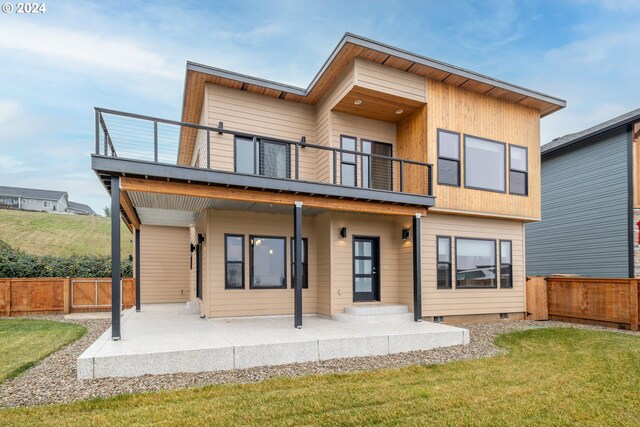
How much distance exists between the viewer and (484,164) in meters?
10.9

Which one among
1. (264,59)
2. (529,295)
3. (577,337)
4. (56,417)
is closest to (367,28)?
(264,59)

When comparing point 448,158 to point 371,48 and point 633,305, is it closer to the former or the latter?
point 371,48

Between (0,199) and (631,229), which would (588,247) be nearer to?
(631,229)

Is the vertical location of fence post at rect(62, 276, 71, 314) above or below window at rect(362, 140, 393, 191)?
below

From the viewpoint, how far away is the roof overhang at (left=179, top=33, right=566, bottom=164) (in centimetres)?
891

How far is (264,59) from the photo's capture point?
1005 inches

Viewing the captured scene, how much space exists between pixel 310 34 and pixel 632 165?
54.1ft

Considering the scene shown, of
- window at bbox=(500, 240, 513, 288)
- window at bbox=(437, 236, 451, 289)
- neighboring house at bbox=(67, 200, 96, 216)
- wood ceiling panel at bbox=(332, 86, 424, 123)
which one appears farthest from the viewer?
neighboring house at bbox=(67, 200, 96, 216)

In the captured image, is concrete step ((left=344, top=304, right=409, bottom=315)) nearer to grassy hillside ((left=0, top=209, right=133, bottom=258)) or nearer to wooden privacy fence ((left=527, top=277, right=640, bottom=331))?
wooden privacy fence ((left=527, top=277, right=640, bottom=331))

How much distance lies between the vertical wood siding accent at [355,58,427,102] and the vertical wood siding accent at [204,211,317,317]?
383 cm

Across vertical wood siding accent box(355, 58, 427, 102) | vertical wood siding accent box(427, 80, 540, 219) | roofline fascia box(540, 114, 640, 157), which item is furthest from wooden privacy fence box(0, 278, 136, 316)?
roofline fascia box(540, 114, 640, 157)

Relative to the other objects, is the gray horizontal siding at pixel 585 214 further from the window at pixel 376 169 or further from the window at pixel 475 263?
the window at pixel 376 169

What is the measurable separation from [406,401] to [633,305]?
8.58 m

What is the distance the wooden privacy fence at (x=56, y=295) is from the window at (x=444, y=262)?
10.4 meters
